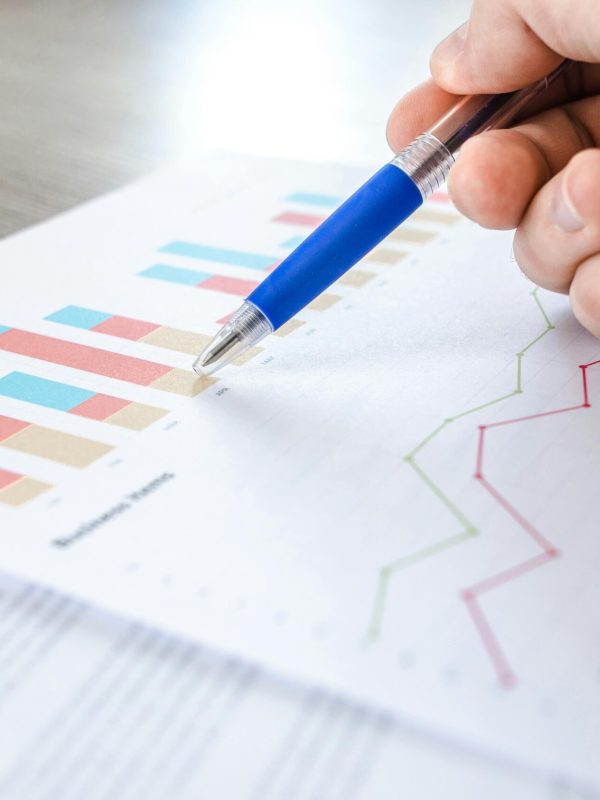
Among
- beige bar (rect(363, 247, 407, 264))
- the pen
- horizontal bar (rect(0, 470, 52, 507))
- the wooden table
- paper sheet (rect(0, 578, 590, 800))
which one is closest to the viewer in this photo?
paper sheet (rect(0, 578, 590, 800))

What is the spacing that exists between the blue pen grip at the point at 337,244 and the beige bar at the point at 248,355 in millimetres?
19

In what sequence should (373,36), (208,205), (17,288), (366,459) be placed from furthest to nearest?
(373,36) < (208,205) < (17,288) < (366,459)

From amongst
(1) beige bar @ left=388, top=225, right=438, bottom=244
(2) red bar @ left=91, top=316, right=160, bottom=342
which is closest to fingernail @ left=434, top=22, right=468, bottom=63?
(1) beige bar @ left=388, top=225, right=438, bottom=244

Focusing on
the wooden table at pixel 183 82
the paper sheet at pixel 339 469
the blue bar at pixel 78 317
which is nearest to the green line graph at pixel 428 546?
the paper sheet at pixel 339 469

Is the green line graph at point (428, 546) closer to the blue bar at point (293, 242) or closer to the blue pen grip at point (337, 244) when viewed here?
the blue pen grip at point (337, 244)

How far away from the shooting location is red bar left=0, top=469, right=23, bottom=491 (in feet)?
1.33

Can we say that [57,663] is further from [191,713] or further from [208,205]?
[208,205]

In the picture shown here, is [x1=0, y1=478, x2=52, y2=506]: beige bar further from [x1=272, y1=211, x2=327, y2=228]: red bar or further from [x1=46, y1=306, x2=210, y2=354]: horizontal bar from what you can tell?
[x1=272, y1=211, x2=327, y2=228]: red bar

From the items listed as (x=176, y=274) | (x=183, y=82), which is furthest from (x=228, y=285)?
(x=183, y=82)

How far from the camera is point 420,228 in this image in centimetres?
66

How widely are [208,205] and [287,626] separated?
0.43 meters

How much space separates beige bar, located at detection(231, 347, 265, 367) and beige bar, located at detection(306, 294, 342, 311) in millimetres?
57

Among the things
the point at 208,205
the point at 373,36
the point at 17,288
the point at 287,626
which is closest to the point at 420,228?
the point at 208,205

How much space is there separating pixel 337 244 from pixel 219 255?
5.5 inches
